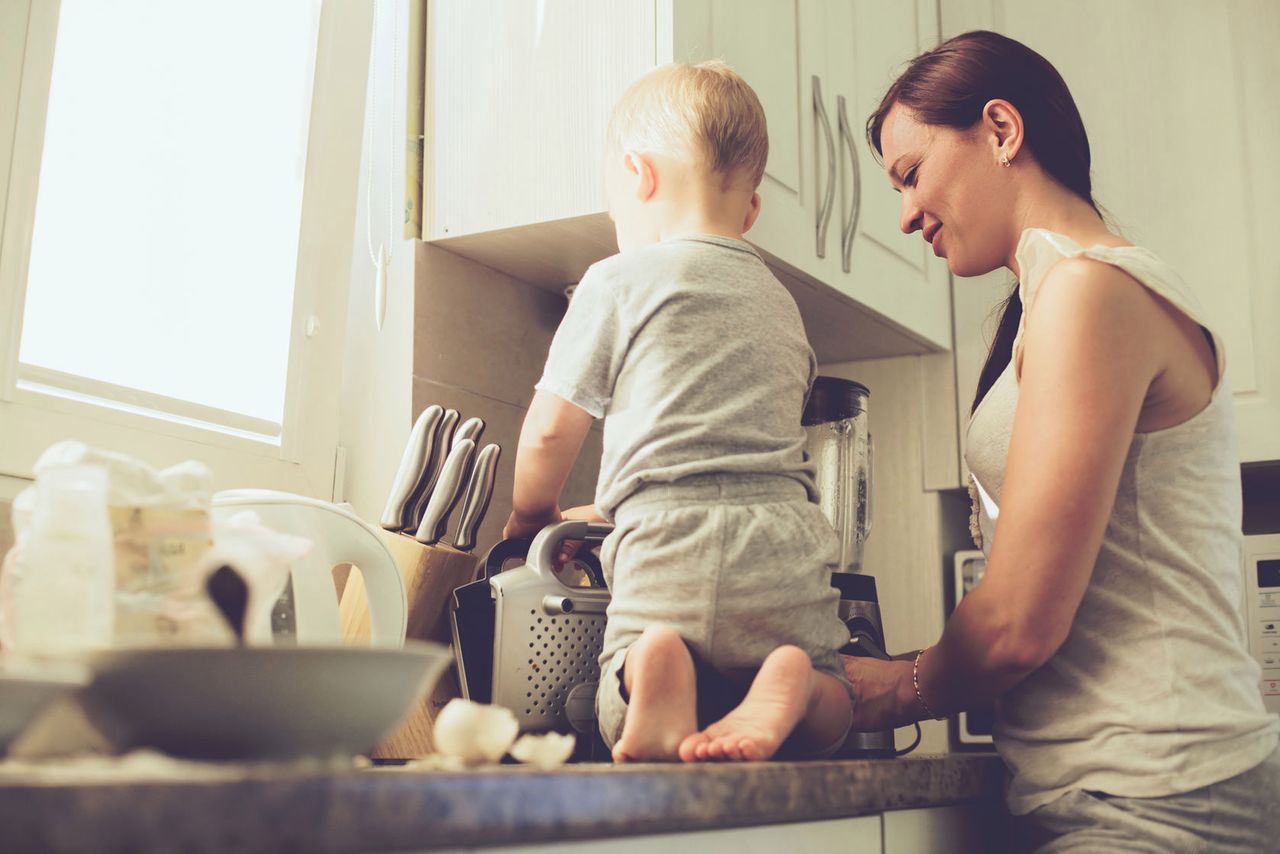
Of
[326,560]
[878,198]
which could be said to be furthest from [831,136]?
[326,560]

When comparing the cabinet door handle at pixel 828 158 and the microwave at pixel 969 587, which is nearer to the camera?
the cabinet door handle at pixel 828 158

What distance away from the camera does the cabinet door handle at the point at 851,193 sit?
6.10 feet

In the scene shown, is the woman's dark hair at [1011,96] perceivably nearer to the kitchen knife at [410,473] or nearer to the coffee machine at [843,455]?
the coffee machine at [843,455]

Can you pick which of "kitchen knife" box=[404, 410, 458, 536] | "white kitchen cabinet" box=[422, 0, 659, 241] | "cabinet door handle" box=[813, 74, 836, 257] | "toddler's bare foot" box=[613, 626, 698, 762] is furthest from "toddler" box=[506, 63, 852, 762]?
"cabinet door handle" box=[813, 74, 836, 257]

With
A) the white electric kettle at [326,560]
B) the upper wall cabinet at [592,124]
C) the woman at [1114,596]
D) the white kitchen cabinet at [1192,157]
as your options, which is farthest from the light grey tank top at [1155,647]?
the white kitchen cabinet at [1192,157]

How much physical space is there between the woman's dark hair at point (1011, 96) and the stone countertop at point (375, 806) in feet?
2.50

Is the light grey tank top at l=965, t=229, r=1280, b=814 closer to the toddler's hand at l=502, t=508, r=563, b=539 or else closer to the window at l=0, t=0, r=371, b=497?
the toddler's hand at l=502, t=508, r=563, b=539

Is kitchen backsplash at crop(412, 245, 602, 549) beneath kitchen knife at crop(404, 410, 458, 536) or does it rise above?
above

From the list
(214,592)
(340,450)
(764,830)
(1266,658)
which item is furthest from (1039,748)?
(1266,658)

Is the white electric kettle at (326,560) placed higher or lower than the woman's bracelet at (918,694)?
higher

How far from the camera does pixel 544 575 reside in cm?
118

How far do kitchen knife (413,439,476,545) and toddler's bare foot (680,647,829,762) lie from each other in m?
0.48

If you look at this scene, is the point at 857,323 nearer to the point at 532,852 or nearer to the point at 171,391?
the point at 171,391

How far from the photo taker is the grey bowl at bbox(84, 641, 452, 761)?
0.46m
